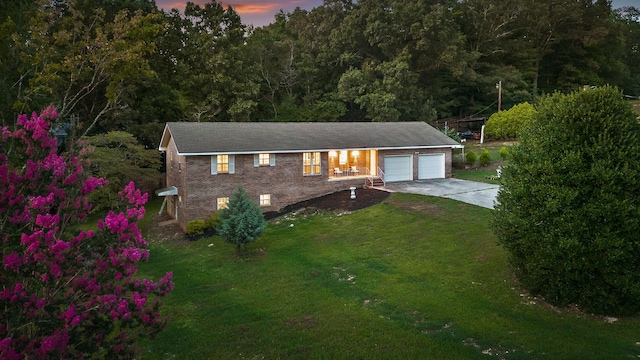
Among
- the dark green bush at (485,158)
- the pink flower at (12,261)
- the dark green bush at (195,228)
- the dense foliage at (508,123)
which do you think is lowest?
the dark green bush at (195,228)

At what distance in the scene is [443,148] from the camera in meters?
29.6

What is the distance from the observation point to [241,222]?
17.4m

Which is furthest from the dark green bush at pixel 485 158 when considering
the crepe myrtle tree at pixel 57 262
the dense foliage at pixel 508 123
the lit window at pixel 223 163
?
the crepe myrtle tree at pixel 57 262

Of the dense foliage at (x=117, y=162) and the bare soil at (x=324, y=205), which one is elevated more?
the dense foliage at (x=117, y=162)

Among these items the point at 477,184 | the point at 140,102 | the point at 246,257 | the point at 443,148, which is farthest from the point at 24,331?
the point at 140,102

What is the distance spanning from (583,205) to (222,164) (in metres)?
18.3

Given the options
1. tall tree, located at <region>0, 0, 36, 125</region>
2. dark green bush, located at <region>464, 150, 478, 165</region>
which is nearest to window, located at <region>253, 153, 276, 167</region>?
tall tree, located at <region>0, 0, 36, 125</region>

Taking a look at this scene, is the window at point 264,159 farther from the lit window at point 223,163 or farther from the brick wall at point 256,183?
the lit window at point 223,163

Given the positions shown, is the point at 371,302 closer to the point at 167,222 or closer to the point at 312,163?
the point at 312,163

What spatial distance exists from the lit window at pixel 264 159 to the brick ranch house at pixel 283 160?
0.06 metres

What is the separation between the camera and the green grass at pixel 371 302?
909cm

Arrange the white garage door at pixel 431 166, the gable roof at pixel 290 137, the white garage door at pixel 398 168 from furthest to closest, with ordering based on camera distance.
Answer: the white garage door at pixel 431 166
the white garage door at pixel 398 168
the gable roof at pixel 290 137

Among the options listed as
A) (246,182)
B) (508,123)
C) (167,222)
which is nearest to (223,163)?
(246,182)

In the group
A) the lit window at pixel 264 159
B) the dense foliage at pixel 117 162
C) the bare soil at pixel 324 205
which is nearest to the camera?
the bare soil at pixel 324 205
